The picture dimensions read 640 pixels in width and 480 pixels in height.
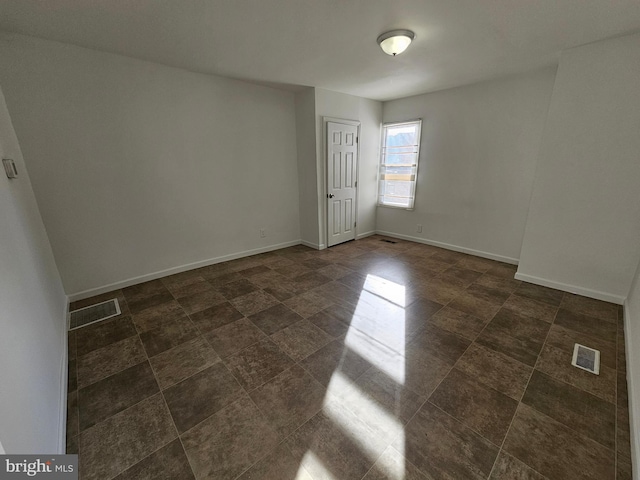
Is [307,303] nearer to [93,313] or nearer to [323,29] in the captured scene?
[93,313]

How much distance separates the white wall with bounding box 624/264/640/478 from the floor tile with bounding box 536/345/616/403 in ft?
0.29

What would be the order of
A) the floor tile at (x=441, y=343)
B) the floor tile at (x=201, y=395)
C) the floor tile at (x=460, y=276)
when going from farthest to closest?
the floor tile at (x=460, y=276) < the floor tile at (x=441, y=343) < the floor tile at (x=201, y=395)

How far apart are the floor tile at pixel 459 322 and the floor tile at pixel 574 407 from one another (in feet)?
1.73

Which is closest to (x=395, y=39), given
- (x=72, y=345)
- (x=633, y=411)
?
(x=633, y=411)

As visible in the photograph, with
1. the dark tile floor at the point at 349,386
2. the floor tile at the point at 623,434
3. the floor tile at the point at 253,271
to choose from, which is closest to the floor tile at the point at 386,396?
the dark tile floor at the point at 349,386

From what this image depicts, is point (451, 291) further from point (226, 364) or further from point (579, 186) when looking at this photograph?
point (226, 364)

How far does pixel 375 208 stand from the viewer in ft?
17.6

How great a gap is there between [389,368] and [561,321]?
1.82 meters

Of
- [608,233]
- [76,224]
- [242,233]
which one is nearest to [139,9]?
[76,224]

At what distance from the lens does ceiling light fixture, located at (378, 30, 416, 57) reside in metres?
2.18

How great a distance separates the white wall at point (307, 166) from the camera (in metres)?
3.93

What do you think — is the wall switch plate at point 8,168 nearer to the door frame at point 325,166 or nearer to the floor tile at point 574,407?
the door frame at point 325,166

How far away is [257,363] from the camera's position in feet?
6.46

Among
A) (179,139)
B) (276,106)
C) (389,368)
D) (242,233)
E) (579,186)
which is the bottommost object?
(389,368)
